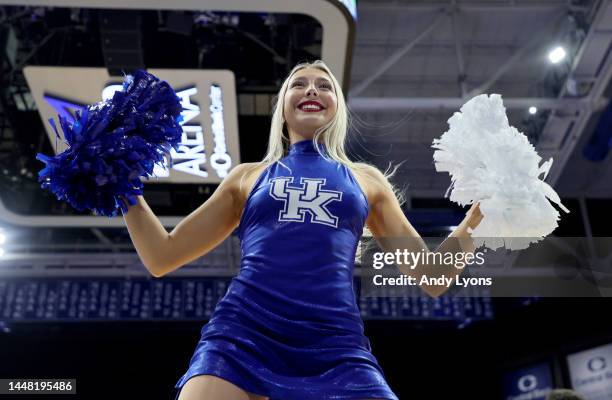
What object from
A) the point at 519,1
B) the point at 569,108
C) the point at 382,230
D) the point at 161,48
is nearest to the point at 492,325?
the point at 569,108

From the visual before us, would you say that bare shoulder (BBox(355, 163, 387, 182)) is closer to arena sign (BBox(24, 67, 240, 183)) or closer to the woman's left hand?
the woman's left hand

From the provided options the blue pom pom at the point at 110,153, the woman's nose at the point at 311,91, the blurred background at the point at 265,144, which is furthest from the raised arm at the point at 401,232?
the blurred background at the point at 265,144

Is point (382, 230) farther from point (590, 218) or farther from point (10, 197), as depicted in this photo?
point (590, 218)

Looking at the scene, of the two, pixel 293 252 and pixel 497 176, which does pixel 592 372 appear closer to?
pixel 497 176

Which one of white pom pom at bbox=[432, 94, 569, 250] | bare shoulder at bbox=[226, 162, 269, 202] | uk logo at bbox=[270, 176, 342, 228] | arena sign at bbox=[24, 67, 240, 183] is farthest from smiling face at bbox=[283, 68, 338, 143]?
arena sign at bbox=[24, 67, 240, 183]

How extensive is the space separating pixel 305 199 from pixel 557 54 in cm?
597

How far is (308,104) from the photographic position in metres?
2.06

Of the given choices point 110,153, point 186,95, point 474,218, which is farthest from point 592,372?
point 110,153

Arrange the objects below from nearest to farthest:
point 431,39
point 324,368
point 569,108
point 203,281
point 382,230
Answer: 1. point 324,368
2. point 382,230
3. point 569,108
4. point 431,39
5. point 203,281

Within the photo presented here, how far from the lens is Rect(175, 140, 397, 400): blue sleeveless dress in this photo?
58.1 inches

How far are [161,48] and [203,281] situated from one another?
159 inches

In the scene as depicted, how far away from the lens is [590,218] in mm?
9852

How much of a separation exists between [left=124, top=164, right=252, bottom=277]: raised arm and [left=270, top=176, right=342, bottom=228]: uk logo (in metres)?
0.19

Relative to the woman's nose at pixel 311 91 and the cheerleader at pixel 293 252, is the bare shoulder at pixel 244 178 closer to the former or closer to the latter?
the cheerleader at pixel 293 252
